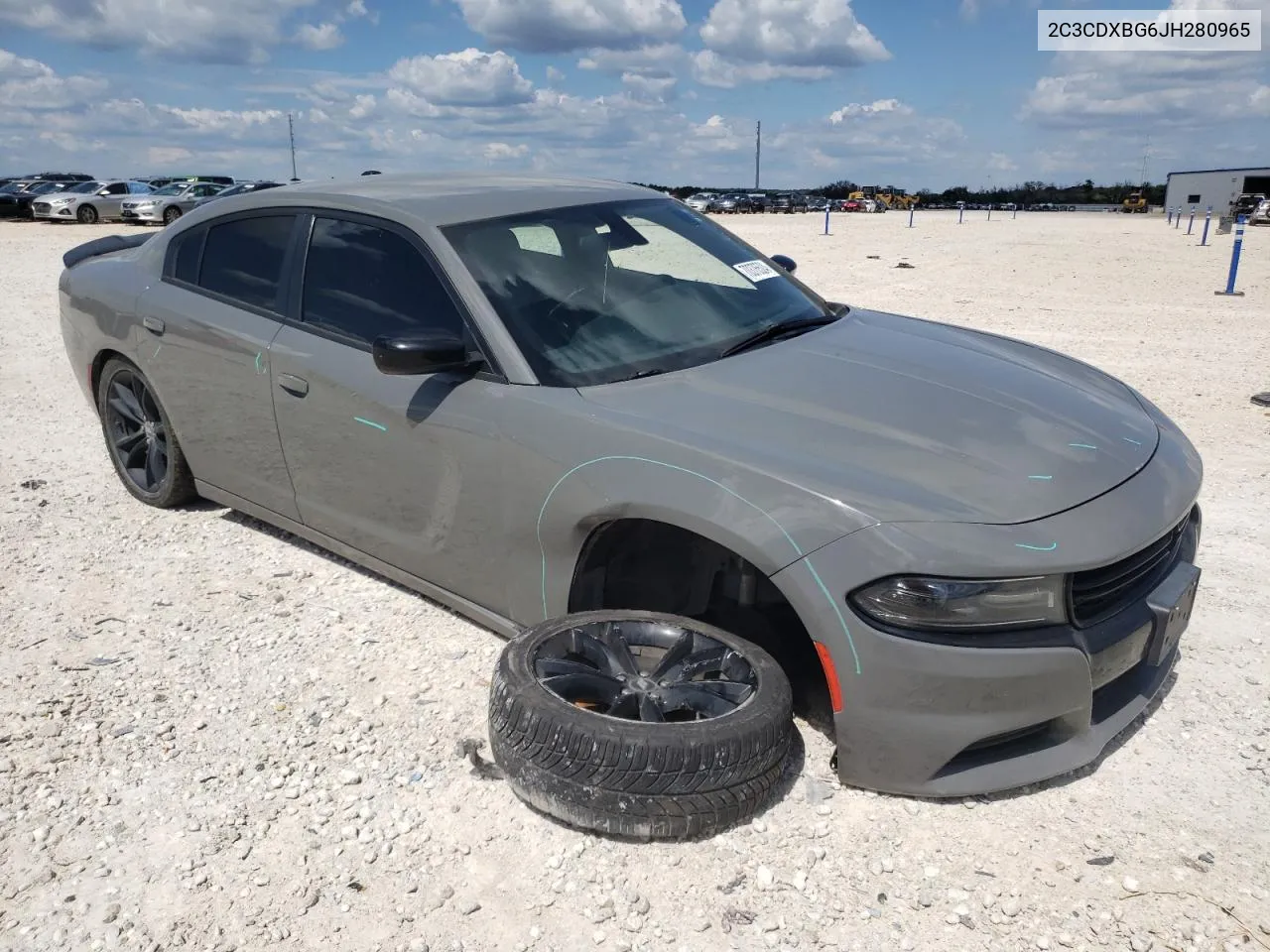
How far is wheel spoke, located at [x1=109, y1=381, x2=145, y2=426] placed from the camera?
4793 millimetres

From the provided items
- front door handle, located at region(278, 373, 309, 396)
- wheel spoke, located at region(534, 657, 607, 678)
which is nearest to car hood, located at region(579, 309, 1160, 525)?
wheel spoke, located at region(534, 657, 607, 678)

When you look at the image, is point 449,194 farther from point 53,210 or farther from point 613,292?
point 53,210

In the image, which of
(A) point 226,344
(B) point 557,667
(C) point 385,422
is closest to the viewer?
(B) point 557,667

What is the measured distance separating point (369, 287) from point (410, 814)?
73.6 inches

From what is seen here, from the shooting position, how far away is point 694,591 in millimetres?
3047

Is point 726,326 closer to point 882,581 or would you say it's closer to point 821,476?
point 821,476

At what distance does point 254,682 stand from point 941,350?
2694 millimetres

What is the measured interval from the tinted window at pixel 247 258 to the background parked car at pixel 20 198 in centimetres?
3501

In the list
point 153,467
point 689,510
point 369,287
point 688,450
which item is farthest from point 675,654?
point 153,467

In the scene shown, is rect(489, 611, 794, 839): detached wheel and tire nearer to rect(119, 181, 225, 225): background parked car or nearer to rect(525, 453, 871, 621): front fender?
rect(525, 453, 871, 621): front fender

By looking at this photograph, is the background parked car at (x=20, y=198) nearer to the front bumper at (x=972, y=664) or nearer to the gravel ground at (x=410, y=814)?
the gravel ground at (x=410, y=814)

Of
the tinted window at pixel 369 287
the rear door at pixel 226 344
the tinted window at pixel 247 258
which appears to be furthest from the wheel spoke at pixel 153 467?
the tinted window at pixel 369 287

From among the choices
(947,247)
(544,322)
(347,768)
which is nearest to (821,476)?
(544,322)

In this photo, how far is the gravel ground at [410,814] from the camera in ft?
7.52
